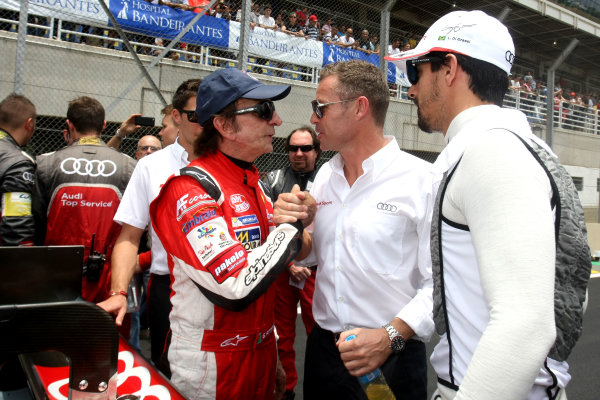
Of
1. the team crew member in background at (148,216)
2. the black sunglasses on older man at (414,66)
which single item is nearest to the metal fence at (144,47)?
the team crew member in background at (148,216)

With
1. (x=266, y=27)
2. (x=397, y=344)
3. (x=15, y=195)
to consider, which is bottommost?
(x=397, y=344)

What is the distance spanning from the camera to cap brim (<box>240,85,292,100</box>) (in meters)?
1.86

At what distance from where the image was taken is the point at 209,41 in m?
7.57

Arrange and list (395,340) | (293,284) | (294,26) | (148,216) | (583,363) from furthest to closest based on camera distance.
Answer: (294,26) → (583,363) → (293,284) → (148,216) → (395,340)

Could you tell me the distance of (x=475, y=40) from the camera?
130cm

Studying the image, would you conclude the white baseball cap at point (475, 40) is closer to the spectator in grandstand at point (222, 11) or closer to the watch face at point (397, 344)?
the watch face at point (397, 344)

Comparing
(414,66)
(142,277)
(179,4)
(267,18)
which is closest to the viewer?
(414,66)

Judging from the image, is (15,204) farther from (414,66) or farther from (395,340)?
(414,66)

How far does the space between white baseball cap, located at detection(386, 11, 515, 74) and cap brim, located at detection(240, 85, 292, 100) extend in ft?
2.23

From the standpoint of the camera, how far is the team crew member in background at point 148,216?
2365 millimetres

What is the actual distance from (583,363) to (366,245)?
388cm

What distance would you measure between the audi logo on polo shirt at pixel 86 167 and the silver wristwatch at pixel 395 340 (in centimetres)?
240

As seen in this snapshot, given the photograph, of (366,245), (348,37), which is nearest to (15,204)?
(366,245)

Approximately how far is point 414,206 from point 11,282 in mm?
1454
